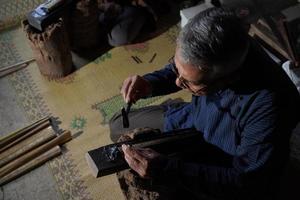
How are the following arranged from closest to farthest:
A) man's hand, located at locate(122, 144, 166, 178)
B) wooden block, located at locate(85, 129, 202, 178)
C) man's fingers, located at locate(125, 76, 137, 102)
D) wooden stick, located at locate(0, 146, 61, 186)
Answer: man's hand, located at locate(122, 144, 166, 178), wooden block, located at locate(85, 129, 202, 178), man's fingers, located at locate(125, 76, 137, 102), wooden stick, located at locate(0, 146, 61, 186)

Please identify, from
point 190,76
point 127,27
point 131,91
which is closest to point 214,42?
point 190,76

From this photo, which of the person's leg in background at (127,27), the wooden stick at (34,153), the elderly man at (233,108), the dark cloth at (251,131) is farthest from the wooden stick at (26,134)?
the dark cloth at (251,131)

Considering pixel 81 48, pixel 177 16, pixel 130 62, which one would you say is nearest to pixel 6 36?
pixel 81 48

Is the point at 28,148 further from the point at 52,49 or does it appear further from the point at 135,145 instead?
the point at 135,145

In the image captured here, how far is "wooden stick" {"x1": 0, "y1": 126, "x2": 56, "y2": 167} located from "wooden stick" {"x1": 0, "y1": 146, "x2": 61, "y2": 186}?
0.07 metres

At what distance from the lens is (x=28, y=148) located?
2.56 meters

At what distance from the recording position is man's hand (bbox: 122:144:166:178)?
163cm

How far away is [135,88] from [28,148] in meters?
0.96

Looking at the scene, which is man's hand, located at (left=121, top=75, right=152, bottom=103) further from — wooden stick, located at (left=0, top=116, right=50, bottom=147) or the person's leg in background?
the person's leg in background

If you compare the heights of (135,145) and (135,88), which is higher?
(135,88)

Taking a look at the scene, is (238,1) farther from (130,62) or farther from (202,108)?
(202,108)

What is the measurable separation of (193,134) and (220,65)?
0.53 m

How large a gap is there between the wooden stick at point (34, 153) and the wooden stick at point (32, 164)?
18mm

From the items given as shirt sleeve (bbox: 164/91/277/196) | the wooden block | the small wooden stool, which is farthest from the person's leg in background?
shirt sleeve (bbox: 164/91/277/196)
